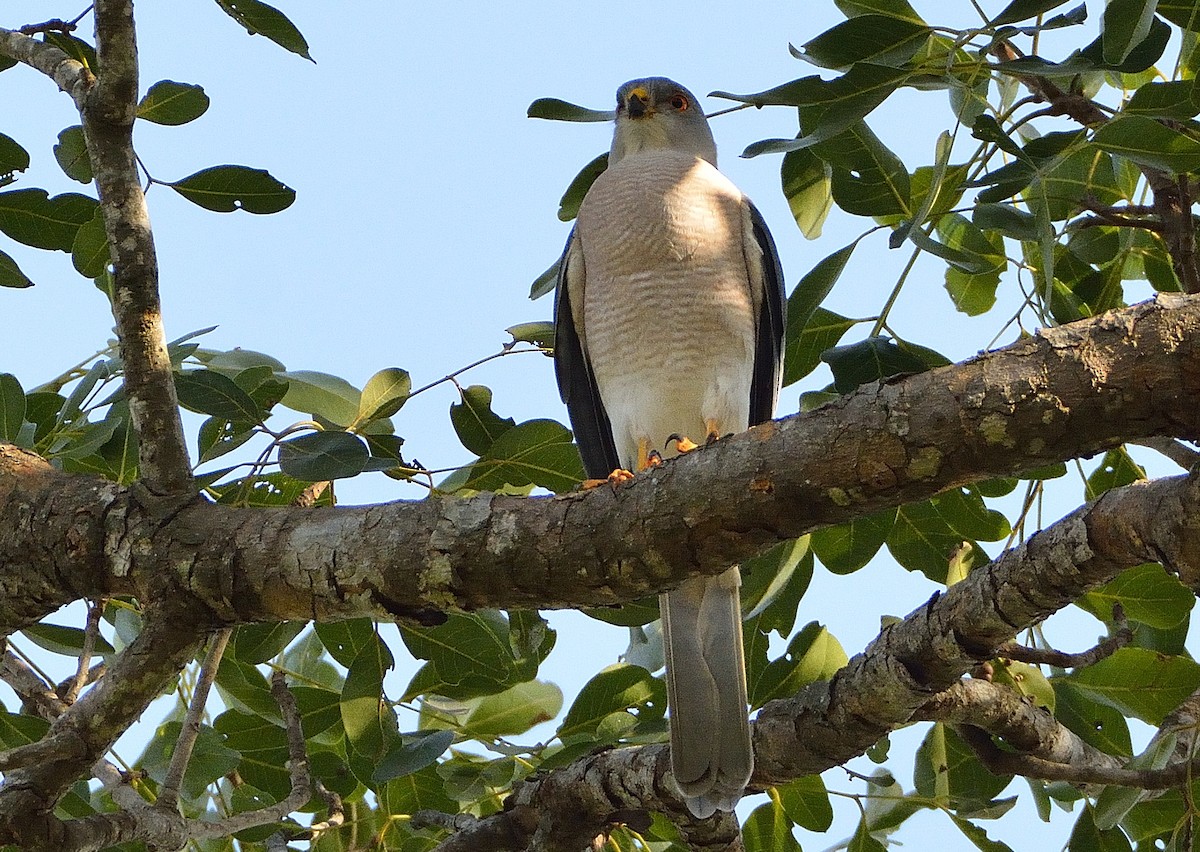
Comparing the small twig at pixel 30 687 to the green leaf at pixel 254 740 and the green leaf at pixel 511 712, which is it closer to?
the green leaf at pixel 254 740

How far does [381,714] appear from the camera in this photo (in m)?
2.92

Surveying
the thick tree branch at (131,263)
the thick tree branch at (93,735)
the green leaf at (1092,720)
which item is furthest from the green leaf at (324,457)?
the green leaf at (1092,720)

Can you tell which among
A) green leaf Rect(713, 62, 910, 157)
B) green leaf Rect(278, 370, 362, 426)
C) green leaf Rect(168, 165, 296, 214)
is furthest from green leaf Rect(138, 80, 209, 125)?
green leaf Rect(713, 62, 910, 157)

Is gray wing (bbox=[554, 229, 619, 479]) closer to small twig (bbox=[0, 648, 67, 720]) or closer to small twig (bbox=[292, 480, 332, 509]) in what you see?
small twig (bbox=[292, 480, 332, 509])

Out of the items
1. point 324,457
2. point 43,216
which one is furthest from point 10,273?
point 324,457

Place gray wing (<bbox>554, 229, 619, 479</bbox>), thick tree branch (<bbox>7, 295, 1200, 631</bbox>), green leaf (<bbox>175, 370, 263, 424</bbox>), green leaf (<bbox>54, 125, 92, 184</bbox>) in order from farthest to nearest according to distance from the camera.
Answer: gray wing (<bbox>554, 229, 619, 479</bbox>), green leaf (<bbox>54, 125, 92, 184</bbox>), green leaf (<bbox>175, 370, 263, 424</bbox>), thick tree branch (<bbox>7, 295, 1200, 631</bbox>)

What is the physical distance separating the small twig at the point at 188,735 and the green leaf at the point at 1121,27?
198 cm

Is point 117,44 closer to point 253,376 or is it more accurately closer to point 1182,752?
point 253,376

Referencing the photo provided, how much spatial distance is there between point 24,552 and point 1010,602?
1975 mm

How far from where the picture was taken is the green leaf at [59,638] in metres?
3.08

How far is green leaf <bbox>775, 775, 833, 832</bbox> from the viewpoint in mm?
3170

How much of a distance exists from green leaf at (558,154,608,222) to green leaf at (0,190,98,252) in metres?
1.27

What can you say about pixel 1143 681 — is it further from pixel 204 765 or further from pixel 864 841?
pixel 204 765

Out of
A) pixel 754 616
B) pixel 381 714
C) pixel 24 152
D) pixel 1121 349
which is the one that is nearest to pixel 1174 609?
pixel 754 616
